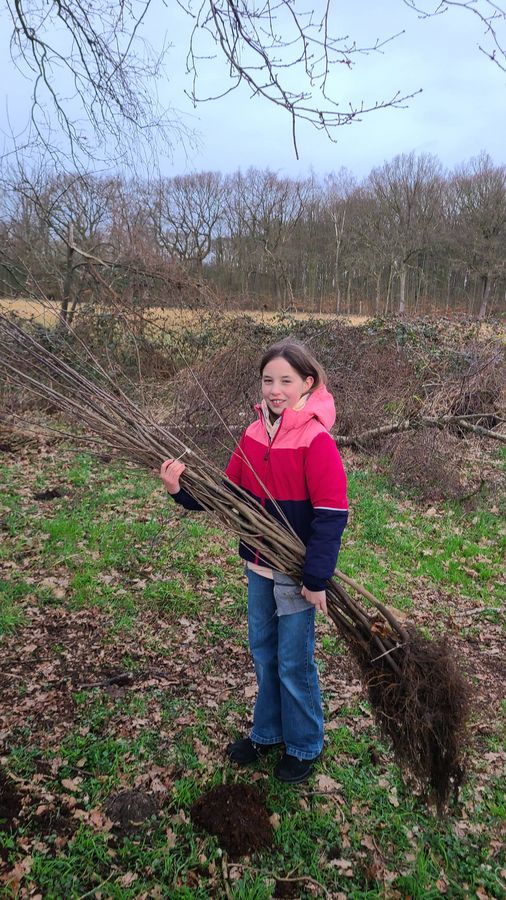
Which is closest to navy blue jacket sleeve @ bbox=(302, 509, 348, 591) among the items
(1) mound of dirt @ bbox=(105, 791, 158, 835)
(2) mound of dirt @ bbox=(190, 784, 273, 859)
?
(2) mound of dirt @ bbox=(190, 784, 273, 859)

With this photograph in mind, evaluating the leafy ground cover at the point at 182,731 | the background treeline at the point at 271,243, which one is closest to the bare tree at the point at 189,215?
the background treeline at the point at 271,243

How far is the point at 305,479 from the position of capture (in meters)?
2.30

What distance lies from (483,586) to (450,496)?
7.96ft

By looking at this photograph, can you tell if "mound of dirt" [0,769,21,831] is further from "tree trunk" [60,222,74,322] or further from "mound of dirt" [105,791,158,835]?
"tree trunk" [60,222,74,322]

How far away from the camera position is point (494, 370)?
9.20 metres

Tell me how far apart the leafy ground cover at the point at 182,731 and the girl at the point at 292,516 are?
0.34 metres

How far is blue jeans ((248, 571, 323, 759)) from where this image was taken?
2.42 meters

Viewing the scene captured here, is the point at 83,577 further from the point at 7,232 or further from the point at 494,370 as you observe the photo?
the point at 494,370

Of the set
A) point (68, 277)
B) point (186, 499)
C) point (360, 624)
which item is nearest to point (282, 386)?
point (186, 499)

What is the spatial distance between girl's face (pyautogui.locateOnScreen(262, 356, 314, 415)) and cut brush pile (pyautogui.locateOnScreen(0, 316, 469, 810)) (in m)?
0.46

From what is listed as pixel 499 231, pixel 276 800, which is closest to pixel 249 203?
pixel 499 231

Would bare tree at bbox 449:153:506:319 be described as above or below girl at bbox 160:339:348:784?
above

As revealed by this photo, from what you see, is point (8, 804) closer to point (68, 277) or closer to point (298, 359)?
point (298, 359)

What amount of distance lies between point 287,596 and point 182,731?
3.81ft
